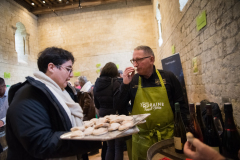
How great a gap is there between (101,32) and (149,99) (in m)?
6.69

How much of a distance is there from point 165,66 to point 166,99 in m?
1.94

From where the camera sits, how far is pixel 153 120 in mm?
1641

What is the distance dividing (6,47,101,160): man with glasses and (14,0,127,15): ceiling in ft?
23.6

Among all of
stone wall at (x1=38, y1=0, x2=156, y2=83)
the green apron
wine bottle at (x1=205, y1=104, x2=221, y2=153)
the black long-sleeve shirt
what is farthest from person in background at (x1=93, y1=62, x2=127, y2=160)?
stone wall at (x1=38, y1=0, x2=156, y2=83)

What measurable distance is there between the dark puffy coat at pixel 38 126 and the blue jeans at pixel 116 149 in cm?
153

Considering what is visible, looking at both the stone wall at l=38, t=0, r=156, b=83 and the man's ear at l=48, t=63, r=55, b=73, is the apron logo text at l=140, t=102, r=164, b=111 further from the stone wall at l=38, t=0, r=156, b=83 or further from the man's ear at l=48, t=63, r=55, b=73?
the stone wall at l=38, t=0, r=156, b=83

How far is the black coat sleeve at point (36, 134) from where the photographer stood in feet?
3.04

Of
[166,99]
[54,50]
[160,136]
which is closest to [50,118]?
[54,50]

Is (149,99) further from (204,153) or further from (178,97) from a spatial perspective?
(204,153)

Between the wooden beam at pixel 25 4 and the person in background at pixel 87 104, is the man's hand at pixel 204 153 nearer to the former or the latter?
the person in background at pixel 87 104

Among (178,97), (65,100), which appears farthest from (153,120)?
(65,100)

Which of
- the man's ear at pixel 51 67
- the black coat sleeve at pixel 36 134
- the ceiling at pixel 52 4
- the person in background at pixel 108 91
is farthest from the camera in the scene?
the ceiling at pixel 52 4

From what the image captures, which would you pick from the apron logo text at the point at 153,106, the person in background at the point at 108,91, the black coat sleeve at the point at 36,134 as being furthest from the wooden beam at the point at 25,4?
the apron logo text at the point at 153,106

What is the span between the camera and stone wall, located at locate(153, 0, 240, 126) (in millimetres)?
1322
